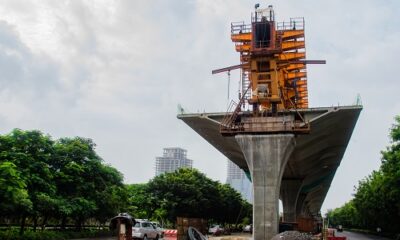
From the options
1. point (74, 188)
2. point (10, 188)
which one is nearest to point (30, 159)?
point (10, 188)

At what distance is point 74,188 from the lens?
3444 centimetres

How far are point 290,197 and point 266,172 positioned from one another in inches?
958

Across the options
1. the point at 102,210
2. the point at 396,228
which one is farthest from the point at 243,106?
the point at 396,228

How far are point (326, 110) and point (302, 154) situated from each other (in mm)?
10529

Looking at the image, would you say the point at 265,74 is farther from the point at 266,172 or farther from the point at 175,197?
the point at 175,197

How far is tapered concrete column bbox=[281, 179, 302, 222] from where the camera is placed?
174ft

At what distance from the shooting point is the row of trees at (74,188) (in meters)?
25.7

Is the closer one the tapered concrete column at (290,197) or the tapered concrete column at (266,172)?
the tapered concrete column at (266,172)

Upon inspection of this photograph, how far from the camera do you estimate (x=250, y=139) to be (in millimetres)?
30875

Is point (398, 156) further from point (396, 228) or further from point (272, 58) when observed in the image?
point (396, 228)

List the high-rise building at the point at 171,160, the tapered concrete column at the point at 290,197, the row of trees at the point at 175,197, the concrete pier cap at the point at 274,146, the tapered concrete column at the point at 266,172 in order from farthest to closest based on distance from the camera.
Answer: the high-rise building at the point at 171,160, the tapered concrete column at the point at 290,197, the row of trees at the point at 175,197, the concrete pier cap at the point at 274,146, the tapered concrete column at the point at 266,172

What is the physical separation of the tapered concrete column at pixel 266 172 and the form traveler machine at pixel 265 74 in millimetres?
644

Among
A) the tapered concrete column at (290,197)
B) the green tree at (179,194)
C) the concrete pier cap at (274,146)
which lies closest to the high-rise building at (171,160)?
the green tree at (179,194)

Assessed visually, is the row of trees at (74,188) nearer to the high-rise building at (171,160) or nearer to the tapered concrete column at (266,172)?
the tapered concrete column at (266,172)
